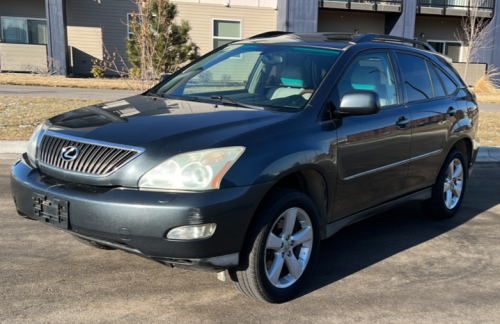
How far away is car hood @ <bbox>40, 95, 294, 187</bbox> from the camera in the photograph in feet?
10.8

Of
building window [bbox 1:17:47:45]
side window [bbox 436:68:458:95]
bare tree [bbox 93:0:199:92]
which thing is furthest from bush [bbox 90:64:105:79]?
side window [bbox 436:68:458:95]

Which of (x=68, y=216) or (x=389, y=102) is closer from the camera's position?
(x=68, y=216)

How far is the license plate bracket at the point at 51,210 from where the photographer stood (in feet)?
11.0

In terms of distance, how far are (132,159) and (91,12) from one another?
22258 millimetres

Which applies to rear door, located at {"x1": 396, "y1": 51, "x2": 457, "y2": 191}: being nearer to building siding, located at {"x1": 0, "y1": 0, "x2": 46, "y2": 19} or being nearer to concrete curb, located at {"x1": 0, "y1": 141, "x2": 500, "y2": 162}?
concrete curb, located at {"x1": 0, "y1": 141, "x2": 500, "y2": 162}

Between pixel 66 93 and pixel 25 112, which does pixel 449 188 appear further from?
pixel 66 93

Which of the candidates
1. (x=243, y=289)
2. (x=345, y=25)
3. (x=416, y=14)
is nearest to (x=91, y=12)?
(x=345, y=25)

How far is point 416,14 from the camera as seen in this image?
2634 cm

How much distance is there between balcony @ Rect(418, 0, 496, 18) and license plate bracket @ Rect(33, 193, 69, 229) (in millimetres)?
25374

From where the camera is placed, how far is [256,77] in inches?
187

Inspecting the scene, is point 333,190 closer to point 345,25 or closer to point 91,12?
point 91,12

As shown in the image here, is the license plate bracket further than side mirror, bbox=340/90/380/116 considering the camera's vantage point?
No

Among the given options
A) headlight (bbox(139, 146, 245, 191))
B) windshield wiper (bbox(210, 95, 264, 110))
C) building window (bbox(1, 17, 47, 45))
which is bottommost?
headlight (bbox(139, 146, 245, 191))

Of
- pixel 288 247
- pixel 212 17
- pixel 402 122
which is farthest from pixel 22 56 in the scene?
pixel 288 247
